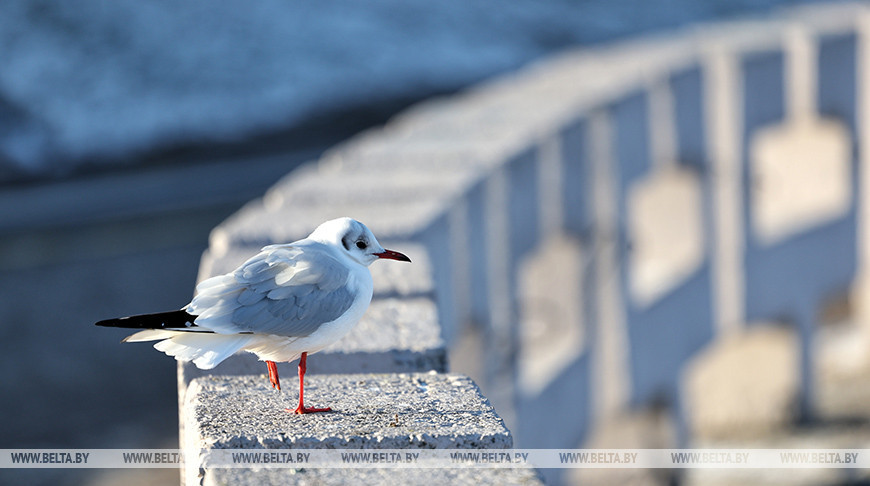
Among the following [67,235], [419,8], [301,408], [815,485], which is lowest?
[301,408]

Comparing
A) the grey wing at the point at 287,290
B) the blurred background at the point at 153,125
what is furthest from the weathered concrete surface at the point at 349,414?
the blurred background at the point at 153,125

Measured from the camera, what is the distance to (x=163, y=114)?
15.4m

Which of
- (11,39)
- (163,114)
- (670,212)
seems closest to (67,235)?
(11,39)

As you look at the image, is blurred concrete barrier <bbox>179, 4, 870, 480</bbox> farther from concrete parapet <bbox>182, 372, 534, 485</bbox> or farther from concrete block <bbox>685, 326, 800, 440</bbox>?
concrete parapet <bbox>182, 372, 534, 485</bbox>

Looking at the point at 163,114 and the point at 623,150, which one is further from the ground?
the point at 163,114

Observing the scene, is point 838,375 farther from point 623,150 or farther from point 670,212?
point 623,150

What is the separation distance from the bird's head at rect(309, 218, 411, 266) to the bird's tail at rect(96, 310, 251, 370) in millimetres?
288

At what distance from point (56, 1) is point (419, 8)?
7.09 metres

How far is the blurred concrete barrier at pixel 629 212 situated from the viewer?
5211 mm

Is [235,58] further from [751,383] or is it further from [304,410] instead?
[304,410]

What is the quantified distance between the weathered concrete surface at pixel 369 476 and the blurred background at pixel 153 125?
471 cm

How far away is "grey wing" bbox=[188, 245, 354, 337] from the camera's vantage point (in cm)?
222

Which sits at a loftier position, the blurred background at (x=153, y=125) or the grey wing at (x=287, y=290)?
the blurred background at (x=153, y=125)

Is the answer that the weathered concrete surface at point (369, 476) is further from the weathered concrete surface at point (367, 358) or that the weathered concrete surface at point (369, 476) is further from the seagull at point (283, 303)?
the weathered concrete surface at point (367, 358)
